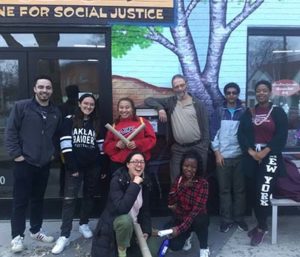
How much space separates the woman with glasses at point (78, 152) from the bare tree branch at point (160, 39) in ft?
3.89

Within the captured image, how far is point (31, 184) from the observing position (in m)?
4.45

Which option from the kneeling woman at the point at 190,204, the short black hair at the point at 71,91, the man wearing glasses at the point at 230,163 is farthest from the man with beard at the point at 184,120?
the short black hair at the point at 71,91

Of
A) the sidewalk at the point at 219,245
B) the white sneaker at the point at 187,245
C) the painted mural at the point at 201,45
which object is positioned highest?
the painted mural at the point at 201,45

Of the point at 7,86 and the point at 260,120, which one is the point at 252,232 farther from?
the point at 7,86

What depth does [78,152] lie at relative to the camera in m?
4.53

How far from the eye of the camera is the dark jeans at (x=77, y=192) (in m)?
4.49

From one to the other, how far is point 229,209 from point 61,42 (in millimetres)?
2806

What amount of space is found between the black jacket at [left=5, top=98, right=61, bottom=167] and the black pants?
59.9 inches

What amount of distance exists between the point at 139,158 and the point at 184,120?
0.96 metres

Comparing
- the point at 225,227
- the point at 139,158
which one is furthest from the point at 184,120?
the point at 225,227

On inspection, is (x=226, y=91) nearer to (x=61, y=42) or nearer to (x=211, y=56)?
(x=211, y=56)

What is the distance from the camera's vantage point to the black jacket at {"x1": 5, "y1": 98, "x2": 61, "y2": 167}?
4.25 m

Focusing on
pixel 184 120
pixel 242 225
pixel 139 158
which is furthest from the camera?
pixel 242 225

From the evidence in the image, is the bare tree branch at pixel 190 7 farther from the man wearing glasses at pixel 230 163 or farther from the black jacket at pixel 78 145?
the black jacket at pixel 78 145
